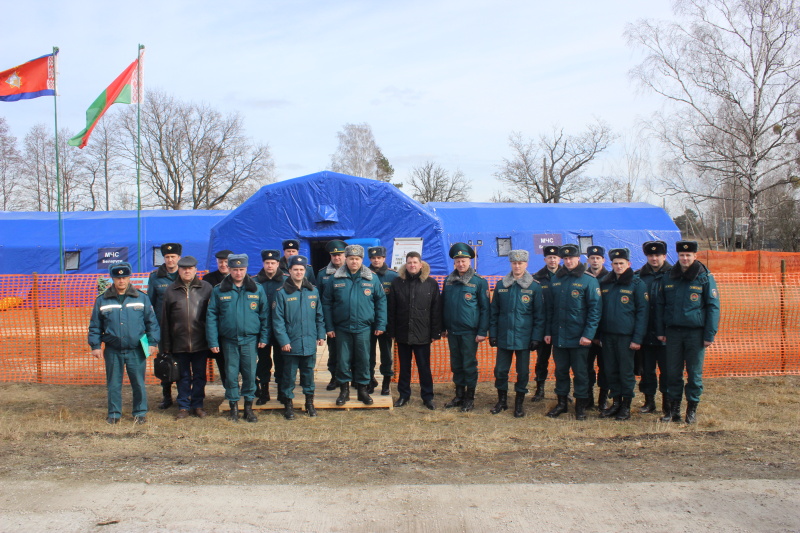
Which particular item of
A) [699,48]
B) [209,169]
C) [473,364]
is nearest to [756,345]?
[473,364]

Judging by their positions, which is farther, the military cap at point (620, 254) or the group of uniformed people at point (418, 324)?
the military cap at point (620, 254)

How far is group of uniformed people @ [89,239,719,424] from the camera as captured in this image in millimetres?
6215

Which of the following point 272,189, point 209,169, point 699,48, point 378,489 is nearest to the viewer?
point 378,489

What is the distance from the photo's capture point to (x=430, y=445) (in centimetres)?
548

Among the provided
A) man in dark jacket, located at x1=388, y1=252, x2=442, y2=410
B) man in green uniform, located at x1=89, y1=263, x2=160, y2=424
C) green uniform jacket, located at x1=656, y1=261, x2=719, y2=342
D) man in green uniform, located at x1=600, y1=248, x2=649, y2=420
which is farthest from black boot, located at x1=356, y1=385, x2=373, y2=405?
green uniform jacket, located at x1=656, y1=261, x2=719, y2=342

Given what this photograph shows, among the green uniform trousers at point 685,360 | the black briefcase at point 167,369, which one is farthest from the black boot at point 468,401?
the black briefcase at point 167,369

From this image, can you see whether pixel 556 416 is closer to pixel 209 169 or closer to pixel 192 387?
pixel 192 387

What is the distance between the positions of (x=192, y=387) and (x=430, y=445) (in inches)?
121

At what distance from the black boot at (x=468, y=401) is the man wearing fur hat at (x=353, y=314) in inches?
44.0

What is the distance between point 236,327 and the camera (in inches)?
248

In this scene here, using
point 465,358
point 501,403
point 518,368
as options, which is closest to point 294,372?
point 465,358

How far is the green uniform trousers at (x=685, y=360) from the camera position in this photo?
610cm

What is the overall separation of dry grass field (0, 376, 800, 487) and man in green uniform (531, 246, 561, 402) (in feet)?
1.05

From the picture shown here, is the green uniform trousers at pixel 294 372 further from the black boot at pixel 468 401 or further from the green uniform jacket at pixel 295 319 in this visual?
the black boot at pixel 468 401
